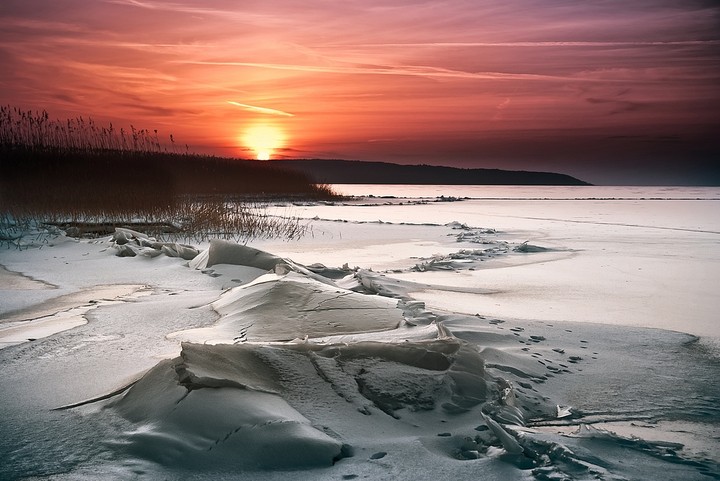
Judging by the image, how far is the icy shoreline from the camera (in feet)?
5.38

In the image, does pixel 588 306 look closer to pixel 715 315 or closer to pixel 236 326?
pixel 715 315

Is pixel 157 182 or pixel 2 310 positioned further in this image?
pixel 157 182

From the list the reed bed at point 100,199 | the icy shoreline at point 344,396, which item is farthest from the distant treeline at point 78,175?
the icy shoreline at point 344,396

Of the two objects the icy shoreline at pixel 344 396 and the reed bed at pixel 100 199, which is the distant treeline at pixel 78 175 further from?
the icy shoreline at pixel 344 396

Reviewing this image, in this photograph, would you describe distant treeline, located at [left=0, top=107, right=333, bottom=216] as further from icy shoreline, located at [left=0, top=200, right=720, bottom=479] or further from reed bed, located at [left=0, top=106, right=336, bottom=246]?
icy shoreline, located at [left=0, top=200, right=720, bottom=479]

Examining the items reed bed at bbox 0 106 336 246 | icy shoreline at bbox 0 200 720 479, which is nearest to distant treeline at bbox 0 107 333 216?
reed bed at bbox 0 106 336 246

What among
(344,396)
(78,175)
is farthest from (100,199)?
(344,396)

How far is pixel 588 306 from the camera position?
14.4ft

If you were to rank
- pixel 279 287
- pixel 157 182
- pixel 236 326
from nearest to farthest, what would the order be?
pixel 236 326
pixel 279 287
pixel 157 182

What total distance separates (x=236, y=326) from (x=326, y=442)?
1418 millimetres

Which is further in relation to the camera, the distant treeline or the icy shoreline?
the distant treeline

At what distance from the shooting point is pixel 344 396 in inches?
78.0

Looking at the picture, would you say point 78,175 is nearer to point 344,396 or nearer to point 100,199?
point 100,199

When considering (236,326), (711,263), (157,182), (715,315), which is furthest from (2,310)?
(157,182)
